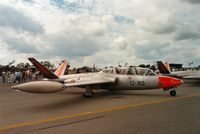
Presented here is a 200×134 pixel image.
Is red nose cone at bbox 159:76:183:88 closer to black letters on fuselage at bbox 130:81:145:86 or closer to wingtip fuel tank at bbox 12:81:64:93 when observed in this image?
black letters on fuselage at bbox 130:81:145:86

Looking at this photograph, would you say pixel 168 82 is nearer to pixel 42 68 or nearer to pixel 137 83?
pixel 137 83

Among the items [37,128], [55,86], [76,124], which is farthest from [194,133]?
[55,86]

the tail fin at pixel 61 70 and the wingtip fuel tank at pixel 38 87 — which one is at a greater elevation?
the tail fin at pixel 61 70

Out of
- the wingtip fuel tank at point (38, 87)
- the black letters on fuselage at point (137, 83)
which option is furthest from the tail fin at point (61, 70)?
the wingtip fuel tank at point (38, 87)

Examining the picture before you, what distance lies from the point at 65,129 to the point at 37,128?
89 cm

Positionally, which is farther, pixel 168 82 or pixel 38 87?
pixel 168 82

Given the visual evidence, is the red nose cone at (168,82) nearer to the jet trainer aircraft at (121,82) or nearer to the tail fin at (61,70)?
the jet trainer aircraft at (121,82)

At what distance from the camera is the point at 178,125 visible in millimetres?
6180

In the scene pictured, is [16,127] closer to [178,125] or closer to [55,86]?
[55,86]

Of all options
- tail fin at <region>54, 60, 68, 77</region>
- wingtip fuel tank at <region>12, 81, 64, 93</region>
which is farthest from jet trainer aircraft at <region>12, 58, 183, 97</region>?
tail fin at <region>54, 60, 68, 77</region>

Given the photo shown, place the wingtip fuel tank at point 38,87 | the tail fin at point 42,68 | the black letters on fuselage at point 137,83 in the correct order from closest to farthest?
1. the wingtip fuel tank at point 38,87
2. the black letters on fuselage at point 137,83
3. the tail fin at point 42,68

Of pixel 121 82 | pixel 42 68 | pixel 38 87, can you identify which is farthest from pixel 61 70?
pixel 38 87

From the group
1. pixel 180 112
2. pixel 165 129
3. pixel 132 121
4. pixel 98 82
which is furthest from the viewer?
pixel 98 82

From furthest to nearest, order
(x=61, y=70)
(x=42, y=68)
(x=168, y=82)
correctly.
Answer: (x=61, y=70), (x=42, y=68), (x=168, y=82)
